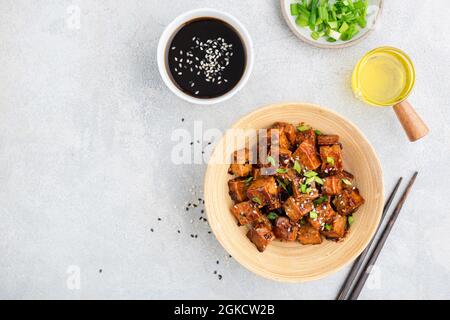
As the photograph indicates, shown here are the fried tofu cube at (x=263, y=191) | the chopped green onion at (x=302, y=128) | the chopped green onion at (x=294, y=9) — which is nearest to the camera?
the fried tofu cube at (x=263, y=191)

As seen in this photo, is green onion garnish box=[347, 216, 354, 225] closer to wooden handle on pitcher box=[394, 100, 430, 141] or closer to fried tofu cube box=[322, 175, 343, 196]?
fried tofu cube box=[322, 175, 343, 196]

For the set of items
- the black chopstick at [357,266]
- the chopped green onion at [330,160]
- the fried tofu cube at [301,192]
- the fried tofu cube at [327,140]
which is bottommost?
the black chopstick at [357,266]

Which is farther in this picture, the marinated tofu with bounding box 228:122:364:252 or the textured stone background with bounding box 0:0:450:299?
the textured stone background with bounding box 0:0:450:299

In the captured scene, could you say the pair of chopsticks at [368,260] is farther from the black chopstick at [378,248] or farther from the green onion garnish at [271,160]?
the green onion garnish at [271,160]

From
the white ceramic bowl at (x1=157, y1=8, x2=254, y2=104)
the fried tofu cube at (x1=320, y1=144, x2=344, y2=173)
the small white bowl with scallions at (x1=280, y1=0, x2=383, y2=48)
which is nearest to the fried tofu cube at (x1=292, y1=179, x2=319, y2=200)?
the fried tofu cube at (x1=320, y1=144, x2=344, y2=173)

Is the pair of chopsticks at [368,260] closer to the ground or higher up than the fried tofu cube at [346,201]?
closer to the ground

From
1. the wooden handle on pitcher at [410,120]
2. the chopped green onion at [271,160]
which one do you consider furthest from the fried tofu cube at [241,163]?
the wooden handle on pitcher at [410,120]
